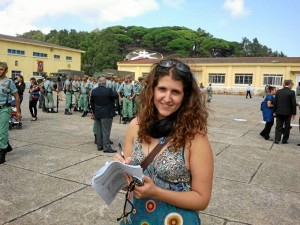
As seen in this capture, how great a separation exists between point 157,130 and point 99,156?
16.5ft

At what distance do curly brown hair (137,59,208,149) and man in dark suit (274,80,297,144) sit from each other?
7878 mm

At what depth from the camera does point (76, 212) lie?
3.70 metres

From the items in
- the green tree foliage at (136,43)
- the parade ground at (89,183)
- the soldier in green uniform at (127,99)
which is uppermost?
the green tree foliage at (136,43)

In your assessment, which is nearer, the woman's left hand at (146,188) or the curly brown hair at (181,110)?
the woman's left hand at (146,188)

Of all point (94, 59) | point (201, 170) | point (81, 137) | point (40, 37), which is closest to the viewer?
point (201, 170)

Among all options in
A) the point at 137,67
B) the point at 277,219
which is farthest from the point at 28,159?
the point at 137,67

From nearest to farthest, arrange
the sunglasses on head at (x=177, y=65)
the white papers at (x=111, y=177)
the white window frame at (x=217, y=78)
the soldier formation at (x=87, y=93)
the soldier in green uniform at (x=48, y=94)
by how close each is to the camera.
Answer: the white papers at (x=111, y=177) < the sunglasses on head at (x=177, y=65) < the soldier formation at (x=87, y=93) < the soldier in green uniform at (x=48, y=94) < the white window frame at (x=217, y=78)

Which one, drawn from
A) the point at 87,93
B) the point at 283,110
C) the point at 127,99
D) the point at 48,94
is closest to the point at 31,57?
the point at 48,94

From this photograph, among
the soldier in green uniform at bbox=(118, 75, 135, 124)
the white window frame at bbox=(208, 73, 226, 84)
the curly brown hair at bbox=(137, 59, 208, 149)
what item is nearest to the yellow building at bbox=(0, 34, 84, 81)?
the white window frame at bbox=(208, 73, 226, 84)

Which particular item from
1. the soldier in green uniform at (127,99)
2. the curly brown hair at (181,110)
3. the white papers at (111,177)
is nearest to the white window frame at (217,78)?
the soldier in green uniform at (127,99)

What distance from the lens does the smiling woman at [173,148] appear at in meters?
1.53

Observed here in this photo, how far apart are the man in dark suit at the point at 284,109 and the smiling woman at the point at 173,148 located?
790cm

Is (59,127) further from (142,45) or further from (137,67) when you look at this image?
(142,45)

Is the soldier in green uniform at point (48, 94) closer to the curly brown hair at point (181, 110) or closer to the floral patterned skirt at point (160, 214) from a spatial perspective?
the curly brown hair at point (181, 110)
